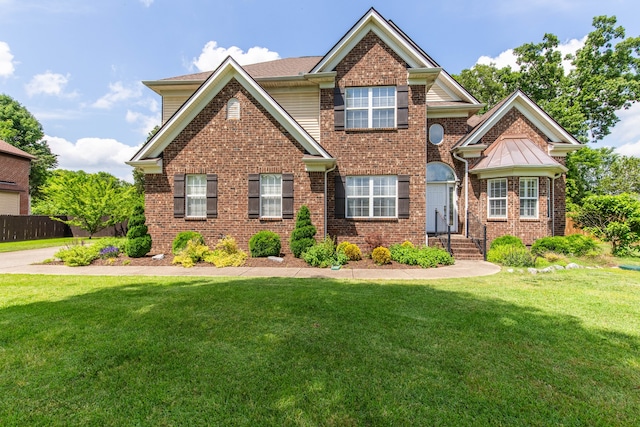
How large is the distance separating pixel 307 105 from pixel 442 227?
818cm

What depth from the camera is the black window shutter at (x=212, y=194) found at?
36.4ft

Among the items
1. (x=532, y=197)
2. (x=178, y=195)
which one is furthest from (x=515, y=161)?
(x=178, y=195)

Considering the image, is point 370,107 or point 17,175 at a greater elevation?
point 370,107

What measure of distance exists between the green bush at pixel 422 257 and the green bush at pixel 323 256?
191 centimetres

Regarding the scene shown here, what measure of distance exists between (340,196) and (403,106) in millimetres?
4191

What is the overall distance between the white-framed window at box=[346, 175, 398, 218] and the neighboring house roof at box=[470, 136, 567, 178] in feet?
13.4

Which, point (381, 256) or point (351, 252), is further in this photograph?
point (351, 252)

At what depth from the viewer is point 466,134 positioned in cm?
1338

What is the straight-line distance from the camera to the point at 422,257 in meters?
9.65

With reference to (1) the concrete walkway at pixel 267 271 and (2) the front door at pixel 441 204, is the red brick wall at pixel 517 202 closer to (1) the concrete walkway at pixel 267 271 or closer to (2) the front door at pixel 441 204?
(2) the front door at pixel 441 204

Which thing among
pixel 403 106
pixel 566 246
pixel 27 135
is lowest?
pixel 566 246

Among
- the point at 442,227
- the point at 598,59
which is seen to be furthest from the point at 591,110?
the point at 442,227

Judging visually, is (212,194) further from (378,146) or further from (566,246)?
(566,246)

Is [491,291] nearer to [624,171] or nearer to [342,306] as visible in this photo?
[342,306]
